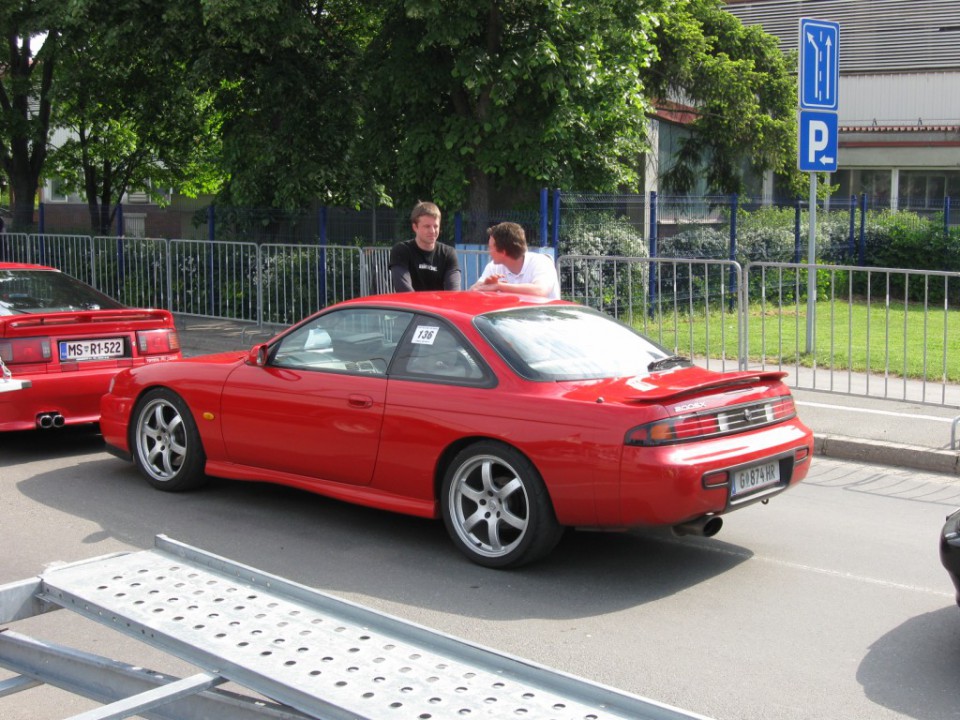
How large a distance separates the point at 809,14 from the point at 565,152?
24.2 m

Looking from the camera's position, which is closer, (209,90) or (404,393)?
(404,393)

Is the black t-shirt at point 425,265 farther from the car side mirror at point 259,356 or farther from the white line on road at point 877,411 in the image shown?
the white line on road at point 877,411

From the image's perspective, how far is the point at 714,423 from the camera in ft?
18.5

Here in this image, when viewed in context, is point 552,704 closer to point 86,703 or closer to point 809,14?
point 86,703

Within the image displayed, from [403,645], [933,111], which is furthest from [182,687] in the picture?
[933,111]

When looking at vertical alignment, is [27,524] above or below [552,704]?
below

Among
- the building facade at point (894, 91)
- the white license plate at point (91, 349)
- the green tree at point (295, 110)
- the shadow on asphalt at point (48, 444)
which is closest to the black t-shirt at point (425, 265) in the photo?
the white license plate at point (91, 349)

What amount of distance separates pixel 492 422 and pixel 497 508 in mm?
447

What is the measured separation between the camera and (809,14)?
3622cm

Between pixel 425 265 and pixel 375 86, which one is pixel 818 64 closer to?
pixel 425 265

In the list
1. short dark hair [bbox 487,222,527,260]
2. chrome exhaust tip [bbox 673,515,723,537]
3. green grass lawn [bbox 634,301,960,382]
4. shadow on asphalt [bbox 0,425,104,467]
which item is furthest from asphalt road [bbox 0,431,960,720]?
green grass lawn [bbox 634,301,960,382]

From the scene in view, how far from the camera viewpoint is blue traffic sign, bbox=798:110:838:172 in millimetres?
11492

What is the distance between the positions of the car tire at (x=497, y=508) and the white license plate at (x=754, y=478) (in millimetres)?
919

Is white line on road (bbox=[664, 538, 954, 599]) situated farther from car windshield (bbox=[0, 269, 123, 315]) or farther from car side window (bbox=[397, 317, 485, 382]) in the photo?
car windshield (bbox=[0, 269, 123, 315])
